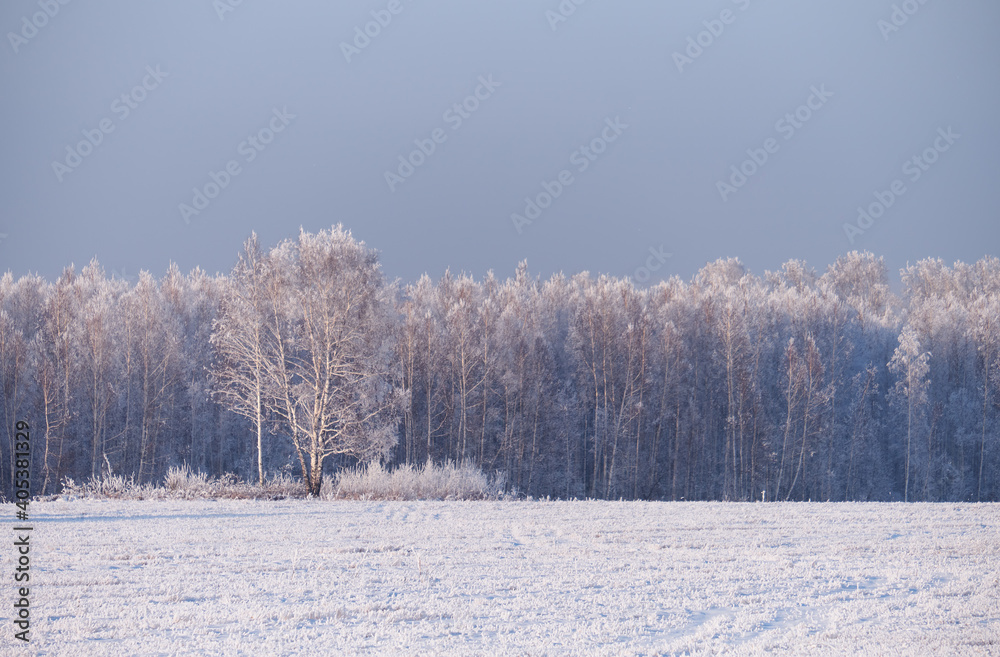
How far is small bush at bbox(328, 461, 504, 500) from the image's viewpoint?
21391 mm

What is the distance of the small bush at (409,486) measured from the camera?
70.2 feet

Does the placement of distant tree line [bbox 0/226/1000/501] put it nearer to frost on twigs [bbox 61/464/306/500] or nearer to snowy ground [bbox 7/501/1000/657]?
frost on twigs [bbox 61/464/306/500]

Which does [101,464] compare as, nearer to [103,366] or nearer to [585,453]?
[103,366]

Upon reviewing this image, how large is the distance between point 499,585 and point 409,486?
508 inches

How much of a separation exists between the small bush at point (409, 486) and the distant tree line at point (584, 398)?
1486cm

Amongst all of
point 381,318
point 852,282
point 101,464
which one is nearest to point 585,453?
point 381,318

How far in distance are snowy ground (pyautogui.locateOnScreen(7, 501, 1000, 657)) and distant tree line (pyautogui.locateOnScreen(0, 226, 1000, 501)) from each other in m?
24.6

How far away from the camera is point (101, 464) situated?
4156 centimetres

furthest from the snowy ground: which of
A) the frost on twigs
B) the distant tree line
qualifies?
the distant tree line

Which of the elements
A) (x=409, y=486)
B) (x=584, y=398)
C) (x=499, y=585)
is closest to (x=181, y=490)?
(x=409, y=486)

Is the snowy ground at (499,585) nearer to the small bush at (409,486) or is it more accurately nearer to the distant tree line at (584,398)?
the small bush at (409,486)

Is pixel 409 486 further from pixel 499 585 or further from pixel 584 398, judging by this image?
pixel 584 398

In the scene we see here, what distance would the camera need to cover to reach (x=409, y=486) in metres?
21.7

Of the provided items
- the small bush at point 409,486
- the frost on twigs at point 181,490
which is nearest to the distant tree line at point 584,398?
the small bush at point 409,486
